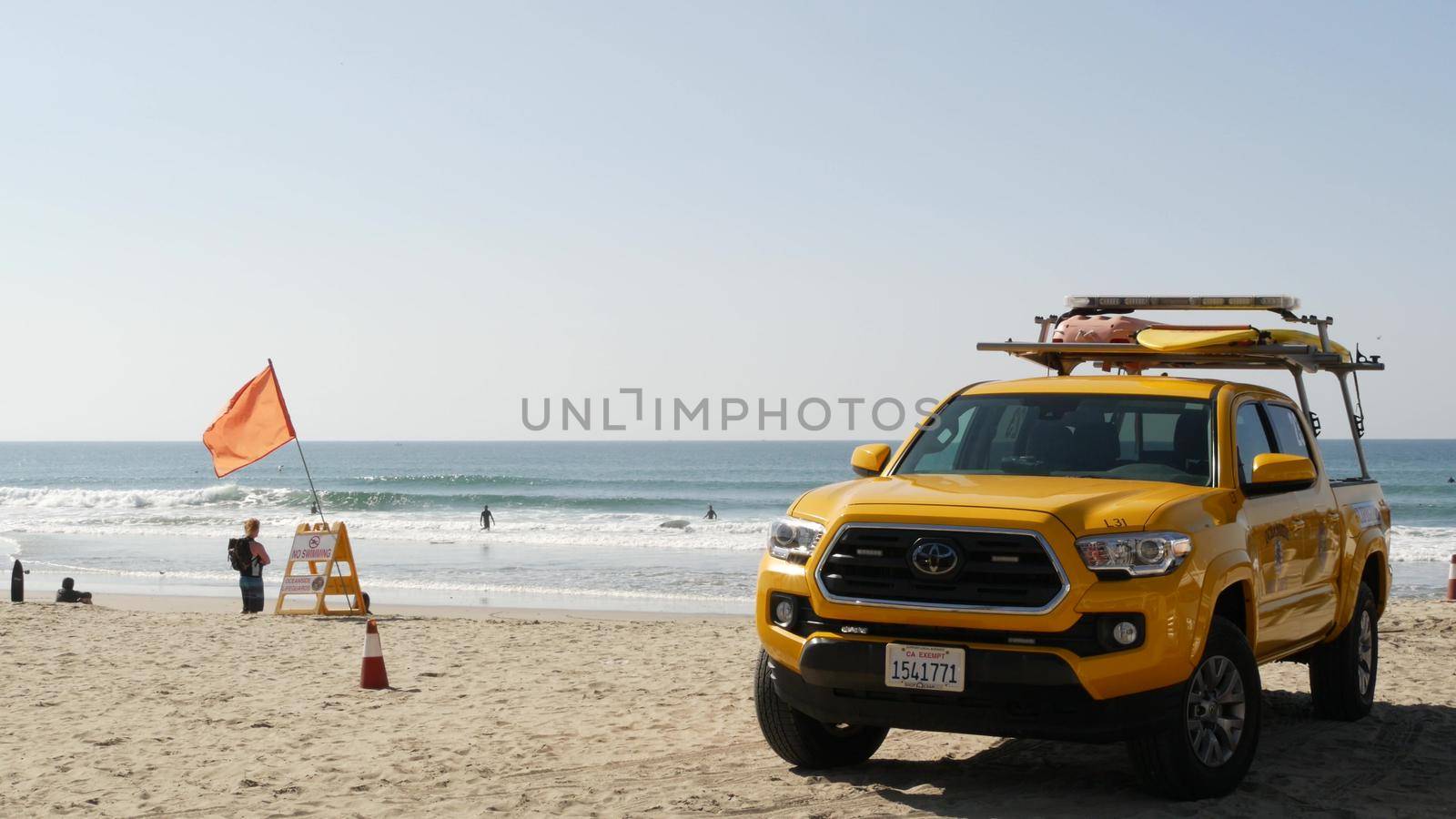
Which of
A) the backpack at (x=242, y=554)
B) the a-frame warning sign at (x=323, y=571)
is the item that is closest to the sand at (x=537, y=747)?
the a-frame warning sign at (x=323, y=571)

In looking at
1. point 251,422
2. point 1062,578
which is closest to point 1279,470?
point 1062,578

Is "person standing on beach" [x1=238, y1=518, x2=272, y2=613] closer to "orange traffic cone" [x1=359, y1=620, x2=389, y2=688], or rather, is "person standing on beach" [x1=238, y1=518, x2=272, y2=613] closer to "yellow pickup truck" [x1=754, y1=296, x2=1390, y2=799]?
"orange traffic cone" [x1=359, y1=620, x2=389, y2=688]

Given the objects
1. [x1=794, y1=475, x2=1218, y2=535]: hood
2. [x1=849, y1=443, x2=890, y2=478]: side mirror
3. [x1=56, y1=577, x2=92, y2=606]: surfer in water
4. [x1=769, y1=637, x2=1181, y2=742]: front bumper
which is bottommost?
[x1=56, y1=577, x2=92, y2=606]: surfer in water

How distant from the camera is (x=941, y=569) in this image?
539cm

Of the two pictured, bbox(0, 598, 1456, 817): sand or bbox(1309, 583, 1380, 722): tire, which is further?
bbox(1309, 583, 1380, 722): tire

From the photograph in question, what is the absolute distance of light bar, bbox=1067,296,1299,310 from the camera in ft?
26.8

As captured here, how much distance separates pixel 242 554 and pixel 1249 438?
13951mm

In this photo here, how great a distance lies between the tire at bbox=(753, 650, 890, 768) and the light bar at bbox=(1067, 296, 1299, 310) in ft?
10.7

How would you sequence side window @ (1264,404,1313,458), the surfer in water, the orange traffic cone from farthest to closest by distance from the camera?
1. the surfer in water
2. the orange traffic cone
3. side window @ (1264,404,1313,458)

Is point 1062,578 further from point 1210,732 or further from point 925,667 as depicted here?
point 1210,732

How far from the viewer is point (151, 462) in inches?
5325

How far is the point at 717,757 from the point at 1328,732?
352 cm

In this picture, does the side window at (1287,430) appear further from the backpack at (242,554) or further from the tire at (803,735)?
the backpack at (242,554)

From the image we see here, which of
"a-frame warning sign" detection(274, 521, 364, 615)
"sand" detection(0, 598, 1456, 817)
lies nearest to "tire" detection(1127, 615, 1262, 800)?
"sand" detection(0, 598, 1456, 817)
